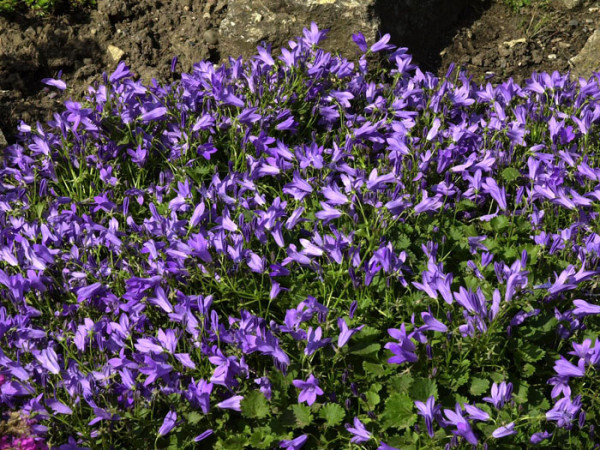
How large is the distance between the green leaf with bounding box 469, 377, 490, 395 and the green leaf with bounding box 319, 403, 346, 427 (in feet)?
1.64

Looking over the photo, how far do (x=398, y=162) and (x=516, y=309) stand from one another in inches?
36.0

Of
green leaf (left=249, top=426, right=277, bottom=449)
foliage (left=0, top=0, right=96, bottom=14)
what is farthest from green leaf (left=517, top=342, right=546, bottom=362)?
foliage (left=0, top=0, right=96, bottom=14)

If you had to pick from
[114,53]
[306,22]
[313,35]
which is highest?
[313,35]

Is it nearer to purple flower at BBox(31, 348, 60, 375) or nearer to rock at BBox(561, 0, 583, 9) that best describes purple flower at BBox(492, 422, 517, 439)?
purple flower at BBox(31, 348, 60, 375)

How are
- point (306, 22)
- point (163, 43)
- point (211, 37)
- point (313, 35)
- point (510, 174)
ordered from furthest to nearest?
1. point (163, 43)
2. point (211, 37)
3. point (306, 22)
4. point (313, 35)
5. point (510, 174)

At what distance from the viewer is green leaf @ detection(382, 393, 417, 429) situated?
9.14 feet

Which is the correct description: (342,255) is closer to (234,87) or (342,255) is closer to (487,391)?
(487,391)

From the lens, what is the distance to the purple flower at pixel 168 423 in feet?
9.18

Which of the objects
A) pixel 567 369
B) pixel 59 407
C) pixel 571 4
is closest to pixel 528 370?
pixel 567 369

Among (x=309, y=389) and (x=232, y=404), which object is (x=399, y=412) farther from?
(x=232, y=404)

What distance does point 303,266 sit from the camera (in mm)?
3404

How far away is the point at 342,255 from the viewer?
3.20m

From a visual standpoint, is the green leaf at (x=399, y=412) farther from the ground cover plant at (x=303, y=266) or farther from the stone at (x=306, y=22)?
the stone at (x=306, y=22)

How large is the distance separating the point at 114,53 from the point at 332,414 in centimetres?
355
